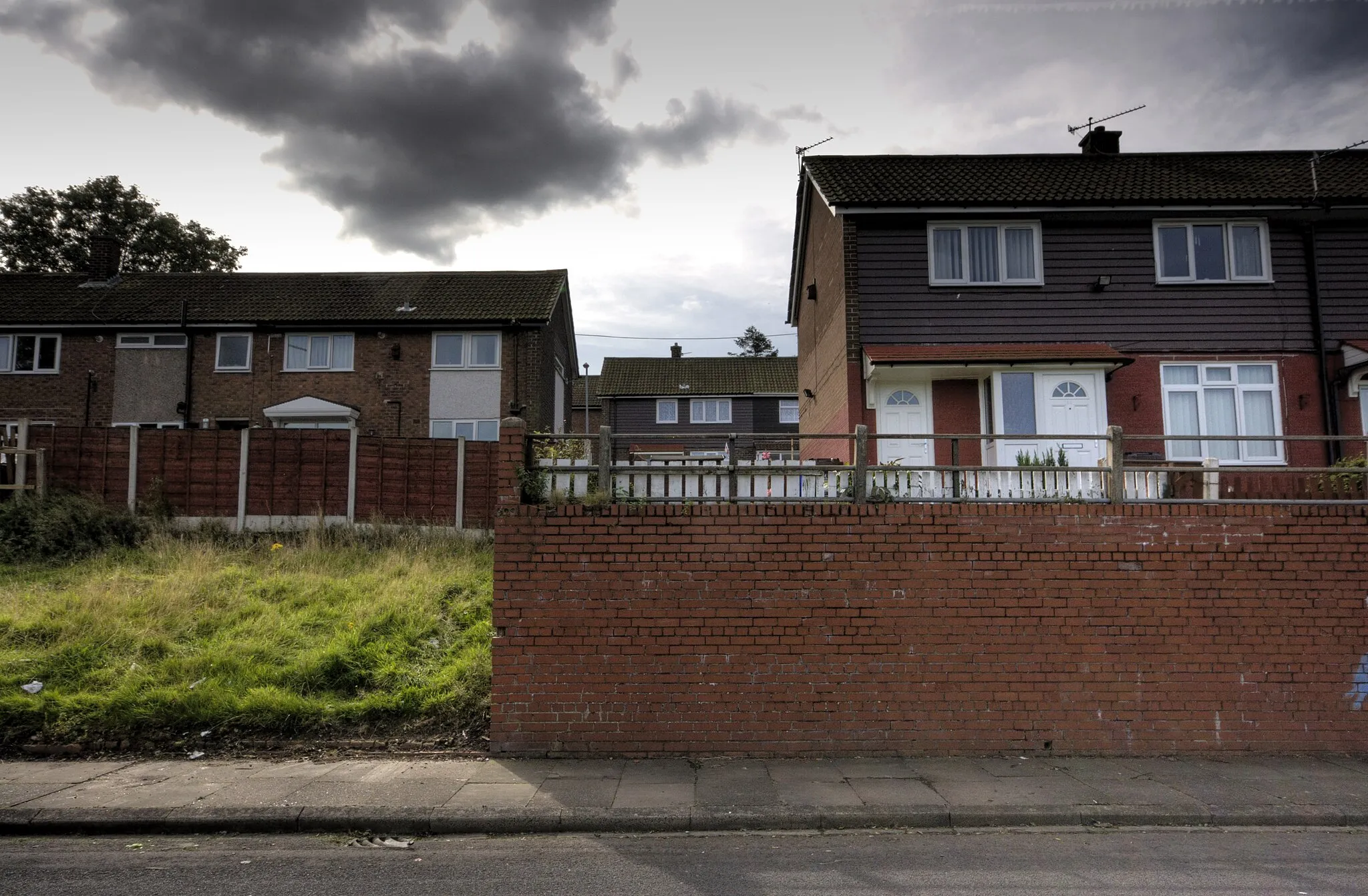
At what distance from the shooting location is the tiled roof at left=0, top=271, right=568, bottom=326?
76.3ft

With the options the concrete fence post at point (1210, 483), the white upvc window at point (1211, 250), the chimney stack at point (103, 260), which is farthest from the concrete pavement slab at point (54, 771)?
the chimney stack at point (103, 260)

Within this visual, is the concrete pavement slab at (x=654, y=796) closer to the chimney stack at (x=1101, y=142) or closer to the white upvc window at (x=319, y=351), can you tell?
the chimney stack at (x=1101, y=142)

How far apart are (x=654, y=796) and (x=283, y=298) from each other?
2298cm

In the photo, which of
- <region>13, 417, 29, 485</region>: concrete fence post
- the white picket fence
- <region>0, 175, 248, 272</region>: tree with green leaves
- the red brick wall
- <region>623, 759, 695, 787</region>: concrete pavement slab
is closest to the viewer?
<region>623, 759, 695, 787</region>: concrete pavement slab

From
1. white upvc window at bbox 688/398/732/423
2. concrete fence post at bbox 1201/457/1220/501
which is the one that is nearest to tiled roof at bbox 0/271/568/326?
white upvc window at bbox 688/398/732/423

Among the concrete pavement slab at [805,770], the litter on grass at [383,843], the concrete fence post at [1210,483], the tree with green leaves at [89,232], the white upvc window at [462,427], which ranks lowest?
the litter on grass at [383,843]

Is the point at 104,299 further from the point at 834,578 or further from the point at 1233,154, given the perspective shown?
the point at 1233,154

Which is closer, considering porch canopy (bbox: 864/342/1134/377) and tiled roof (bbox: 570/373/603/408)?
porch canopy (bbox: 864/342/1134/377)

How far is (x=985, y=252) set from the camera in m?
14.3

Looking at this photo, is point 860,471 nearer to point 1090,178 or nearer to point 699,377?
point 1090,178

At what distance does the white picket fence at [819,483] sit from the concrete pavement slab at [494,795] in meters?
2.60

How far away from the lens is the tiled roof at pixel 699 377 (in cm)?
3725

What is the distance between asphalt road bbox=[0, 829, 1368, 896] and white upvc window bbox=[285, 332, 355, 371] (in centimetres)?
1920

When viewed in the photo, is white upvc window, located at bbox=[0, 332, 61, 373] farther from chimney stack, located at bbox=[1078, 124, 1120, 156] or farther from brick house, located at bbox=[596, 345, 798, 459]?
chimney stack, located at bbox=[1078, 124, 1120, 156]
